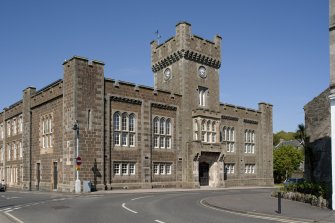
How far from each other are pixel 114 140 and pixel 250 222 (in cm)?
2391

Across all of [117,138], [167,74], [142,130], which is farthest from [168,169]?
[167,74]

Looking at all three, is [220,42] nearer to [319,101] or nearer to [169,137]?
[169,137]

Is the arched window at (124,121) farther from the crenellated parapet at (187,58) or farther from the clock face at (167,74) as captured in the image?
the crenellated parapet at (187,58)

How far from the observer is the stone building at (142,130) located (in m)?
34.9

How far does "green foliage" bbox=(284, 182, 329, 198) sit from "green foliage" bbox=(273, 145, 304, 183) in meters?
46.4

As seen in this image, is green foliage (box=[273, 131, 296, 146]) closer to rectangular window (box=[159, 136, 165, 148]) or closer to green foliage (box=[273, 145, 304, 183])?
green foliage (box=[273, 145, 304, 183])

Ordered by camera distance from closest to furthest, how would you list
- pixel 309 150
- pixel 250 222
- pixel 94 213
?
1. pixel 250 222
2. pixel 94 213
3. pixel 309 150

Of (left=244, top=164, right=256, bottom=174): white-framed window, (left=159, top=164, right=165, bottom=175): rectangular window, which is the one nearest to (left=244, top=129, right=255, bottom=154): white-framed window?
(left=244, top=164, right=256, bottom=174): white-framed window

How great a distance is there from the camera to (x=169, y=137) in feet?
139

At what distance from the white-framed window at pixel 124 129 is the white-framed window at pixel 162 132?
9.70 ft

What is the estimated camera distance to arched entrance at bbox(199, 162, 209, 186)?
4484cm

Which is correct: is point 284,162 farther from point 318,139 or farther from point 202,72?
point 318,139

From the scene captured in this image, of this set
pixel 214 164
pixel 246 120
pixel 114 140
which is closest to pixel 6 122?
pixel 114 140

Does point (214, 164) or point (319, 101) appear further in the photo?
Answer: point (214, 164)
